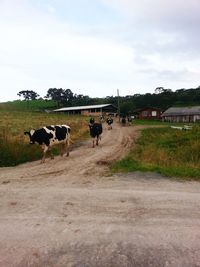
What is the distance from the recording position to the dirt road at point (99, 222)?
6.61m

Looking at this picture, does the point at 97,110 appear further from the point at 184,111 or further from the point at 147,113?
the point at 184,111

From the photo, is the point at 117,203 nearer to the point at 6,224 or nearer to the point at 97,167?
the point at 6,224

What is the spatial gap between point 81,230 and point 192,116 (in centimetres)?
9131

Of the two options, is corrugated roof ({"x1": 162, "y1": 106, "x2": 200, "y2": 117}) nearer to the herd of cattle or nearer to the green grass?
the green grass

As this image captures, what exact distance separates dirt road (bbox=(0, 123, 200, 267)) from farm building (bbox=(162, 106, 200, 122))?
84599 mm

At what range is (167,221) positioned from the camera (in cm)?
824

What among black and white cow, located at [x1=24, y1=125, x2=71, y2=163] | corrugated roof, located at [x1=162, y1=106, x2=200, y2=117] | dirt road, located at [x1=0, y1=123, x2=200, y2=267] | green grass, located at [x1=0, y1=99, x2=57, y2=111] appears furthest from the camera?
green grass, located at [x1=0, y1=99, x2=57, y2=111]

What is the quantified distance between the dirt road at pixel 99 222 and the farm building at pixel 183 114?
3331 inches

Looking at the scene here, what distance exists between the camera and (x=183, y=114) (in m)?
96.2

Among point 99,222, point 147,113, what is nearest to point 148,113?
point 147,113

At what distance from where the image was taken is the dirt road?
21.7 feet

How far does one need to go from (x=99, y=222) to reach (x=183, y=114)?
3576 inches

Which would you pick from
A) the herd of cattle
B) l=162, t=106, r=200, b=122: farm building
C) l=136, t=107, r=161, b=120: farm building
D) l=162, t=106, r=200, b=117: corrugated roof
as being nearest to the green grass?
l=136, t=107, r=161, b=120: farm building

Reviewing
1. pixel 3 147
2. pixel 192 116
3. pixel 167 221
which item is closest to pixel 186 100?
pixel 192 116
